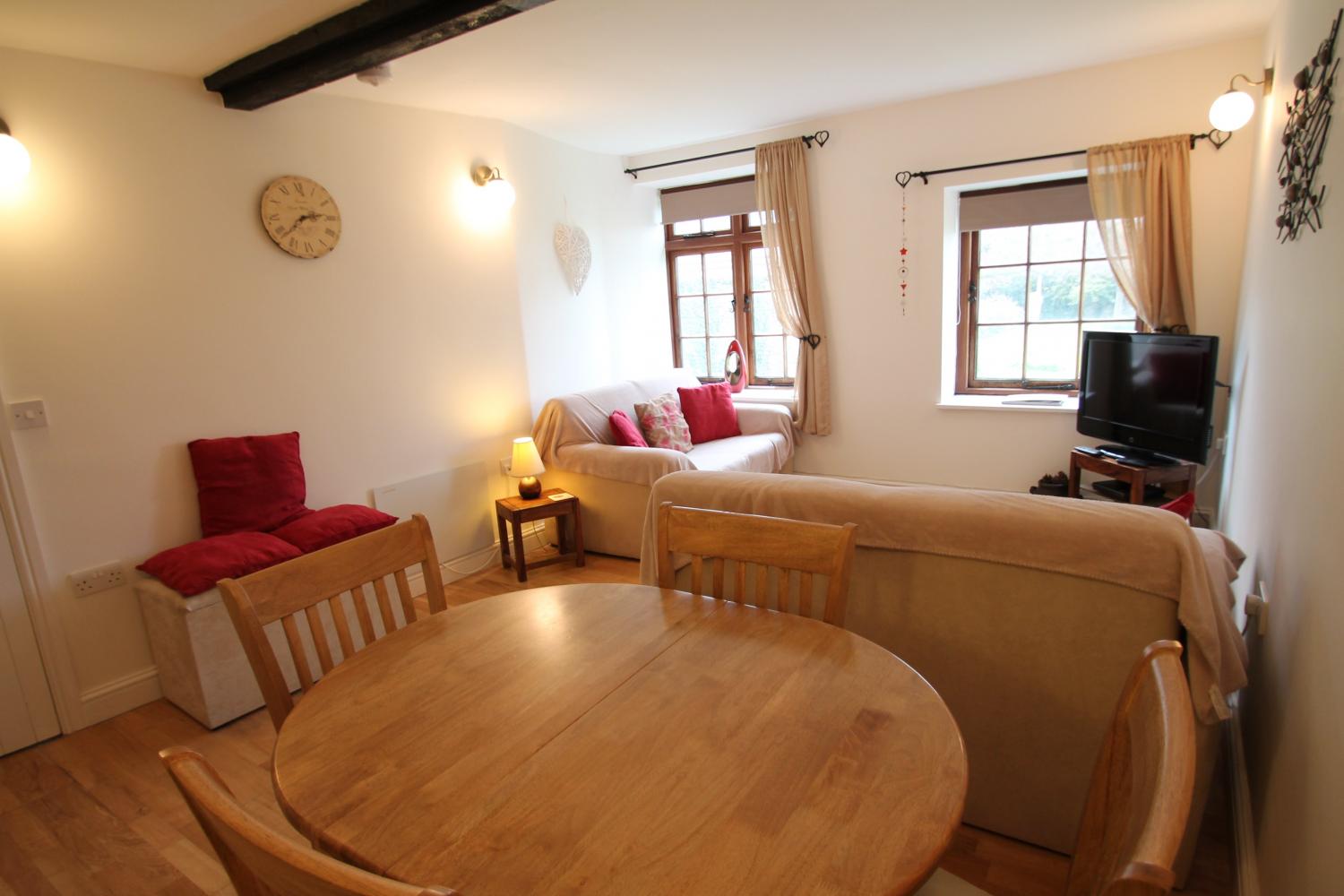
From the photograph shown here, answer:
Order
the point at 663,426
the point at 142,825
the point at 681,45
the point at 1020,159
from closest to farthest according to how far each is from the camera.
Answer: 1. the point at 142,825
2. the point at 681,45
3. the point at 1020,159
4. the point at 663,426

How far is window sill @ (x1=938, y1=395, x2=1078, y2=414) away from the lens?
4.12 m

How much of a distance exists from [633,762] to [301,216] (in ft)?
10.2

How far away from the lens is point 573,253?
15.5 ft

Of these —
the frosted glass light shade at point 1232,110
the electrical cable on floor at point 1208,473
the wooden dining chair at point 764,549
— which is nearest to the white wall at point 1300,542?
the frosted glass light shade at point 1232,110

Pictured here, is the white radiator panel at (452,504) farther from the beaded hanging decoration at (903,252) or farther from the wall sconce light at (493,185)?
the beaded hanging decoration at (903,252)

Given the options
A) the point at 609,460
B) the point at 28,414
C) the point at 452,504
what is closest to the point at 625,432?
the point at 609,460

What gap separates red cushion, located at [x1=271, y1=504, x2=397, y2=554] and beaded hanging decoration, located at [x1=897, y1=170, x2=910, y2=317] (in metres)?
3.33

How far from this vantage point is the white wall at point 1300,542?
115 cm

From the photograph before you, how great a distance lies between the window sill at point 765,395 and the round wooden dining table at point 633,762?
3839 millimetres

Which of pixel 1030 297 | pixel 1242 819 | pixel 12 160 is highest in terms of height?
pixel 12 160

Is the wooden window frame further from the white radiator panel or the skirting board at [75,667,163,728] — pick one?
the skirting board at [75,667,163,728]

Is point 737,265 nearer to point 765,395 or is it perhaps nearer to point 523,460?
point 765,395

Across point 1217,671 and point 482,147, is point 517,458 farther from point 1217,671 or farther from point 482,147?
point 1217,671

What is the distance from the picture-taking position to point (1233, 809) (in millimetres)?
1766
